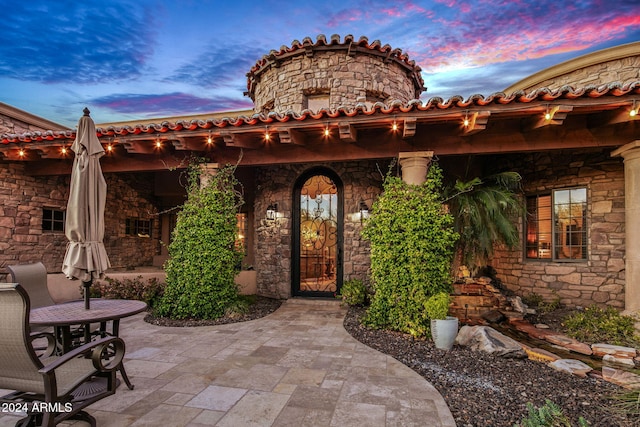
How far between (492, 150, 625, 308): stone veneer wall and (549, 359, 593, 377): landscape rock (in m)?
3.50

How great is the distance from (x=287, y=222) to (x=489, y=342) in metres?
4.87

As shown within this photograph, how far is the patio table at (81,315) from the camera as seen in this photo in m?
2.85

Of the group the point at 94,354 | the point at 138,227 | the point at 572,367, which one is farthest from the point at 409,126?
the point at 138,227

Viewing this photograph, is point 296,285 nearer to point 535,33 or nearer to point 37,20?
point 535,33

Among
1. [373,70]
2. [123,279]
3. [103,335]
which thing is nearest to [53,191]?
[123,279]

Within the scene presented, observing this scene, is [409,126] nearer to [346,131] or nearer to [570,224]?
[346,131]

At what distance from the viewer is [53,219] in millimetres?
8102

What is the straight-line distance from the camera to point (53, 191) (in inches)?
316

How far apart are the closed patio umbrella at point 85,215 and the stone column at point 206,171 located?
108 inches

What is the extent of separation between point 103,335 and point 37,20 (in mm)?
10846

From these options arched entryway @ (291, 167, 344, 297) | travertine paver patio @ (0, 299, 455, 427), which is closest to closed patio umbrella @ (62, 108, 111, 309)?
travertine paver patio @ (0, 299, 455, 427)

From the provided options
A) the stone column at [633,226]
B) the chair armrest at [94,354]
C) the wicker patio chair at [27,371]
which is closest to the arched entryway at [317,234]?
the stone column at [633,226]

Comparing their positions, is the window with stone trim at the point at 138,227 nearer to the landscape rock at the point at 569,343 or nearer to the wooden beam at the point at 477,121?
the wooden beam at the point at 477,121

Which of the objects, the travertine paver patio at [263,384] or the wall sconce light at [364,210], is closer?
the travertine paver patio at [263,384]
